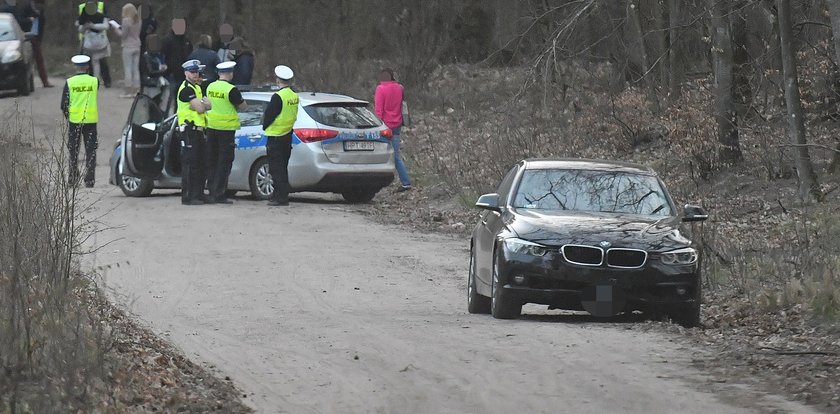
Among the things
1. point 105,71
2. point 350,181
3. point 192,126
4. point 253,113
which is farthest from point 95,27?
point 350,181

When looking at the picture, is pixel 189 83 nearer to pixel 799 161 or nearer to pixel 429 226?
pixel 429 226

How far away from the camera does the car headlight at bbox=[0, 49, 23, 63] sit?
33.9m

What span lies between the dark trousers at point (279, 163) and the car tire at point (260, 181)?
0.60 meters

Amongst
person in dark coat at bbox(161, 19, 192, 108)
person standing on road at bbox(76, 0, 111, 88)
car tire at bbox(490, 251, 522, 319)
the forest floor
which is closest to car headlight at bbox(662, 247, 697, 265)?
the forest floor

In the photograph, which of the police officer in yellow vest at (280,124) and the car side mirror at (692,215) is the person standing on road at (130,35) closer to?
the police officer in yellow vest at (280,124)

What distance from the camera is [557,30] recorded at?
2222 centimetres

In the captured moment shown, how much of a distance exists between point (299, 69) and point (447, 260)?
1745 centimetres

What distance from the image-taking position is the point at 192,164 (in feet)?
74.8

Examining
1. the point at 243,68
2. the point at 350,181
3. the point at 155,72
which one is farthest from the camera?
the point at 155,72

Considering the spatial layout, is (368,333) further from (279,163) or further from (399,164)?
(399,164)

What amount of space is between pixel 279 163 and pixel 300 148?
22.8 inches

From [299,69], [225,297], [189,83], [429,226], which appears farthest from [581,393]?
[299,69]

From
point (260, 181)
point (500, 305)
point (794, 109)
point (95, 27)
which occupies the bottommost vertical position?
point (260, 181)

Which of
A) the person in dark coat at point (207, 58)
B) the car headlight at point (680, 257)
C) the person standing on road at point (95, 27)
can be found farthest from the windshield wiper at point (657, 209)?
the person standing on road at point (95, 27)
